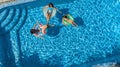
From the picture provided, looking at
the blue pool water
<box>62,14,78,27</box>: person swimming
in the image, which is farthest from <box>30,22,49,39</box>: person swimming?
<box>62,14,78,27</box>: person swimming

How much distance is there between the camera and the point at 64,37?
10.3 metres

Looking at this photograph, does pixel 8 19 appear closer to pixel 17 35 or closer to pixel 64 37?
pixel 17 35

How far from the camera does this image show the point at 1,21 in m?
10.7

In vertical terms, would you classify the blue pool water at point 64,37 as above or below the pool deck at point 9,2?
below

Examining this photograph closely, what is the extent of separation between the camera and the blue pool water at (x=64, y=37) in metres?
9.66

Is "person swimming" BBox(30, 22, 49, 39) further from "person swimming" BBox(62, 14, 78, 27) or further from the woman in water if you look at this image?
"person swimming" BBox(62, 14, 78, 27)

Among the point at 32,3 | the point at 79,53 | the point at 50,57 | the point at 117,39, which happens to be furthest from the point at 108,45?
the point at 32,3

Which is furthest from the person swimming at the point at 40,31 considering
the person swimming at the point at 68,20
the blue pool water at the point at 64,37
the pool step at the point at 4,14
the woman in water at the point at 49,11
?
the pool step at the point at 4,14

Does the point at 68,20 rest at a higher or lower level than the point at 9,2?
lower

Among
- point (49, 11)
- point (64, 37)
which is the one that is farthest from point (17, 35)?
point (64, 37)

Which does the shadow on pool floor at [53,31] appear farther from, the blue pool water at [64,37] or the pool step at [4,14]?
the pool step at [4,14]

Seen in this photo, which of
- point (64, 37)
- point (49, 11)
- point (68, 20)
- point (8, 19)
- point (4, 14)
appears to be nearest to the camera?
point (64, 37)

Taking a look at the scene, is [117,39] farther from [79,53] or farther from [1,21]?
[1,21]

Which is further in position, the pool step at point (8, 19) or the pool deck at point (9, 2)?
the pool deck at point (9, 2)
